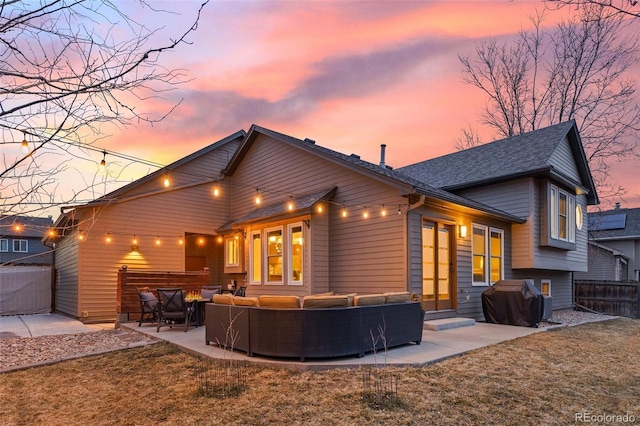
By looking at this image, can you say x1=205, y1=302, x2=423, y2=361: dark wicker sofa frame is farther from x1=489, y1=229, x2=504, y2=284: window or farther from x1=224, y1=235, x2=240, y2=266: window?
x1=224, y1=235, x2=240, y2=266: window

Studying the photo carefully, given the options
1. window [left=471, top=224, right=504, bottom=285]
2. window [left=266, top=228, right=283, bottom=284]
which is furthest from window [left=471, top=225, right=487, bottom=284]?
window [left=266, top=228, right=283, bottom=284]

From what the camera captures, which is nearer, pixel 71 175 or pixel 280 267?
pixel 71 175

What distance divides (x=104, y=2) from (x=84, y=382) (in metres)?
5.02

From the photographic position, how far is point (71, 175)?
2682 mm

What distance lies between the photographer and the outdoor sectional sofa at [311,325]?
579 cm

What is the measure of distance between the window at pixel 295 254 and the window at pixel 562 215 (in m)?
6.97

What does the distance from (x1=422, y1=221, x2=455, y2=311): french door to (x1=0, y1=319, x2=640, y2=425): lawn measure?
2.84m

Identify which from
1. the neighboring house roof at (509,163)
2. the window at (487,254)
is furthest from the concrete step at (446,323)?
the neighboring house roof at (509,163)

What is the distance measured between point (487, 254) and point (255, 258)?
628 cm

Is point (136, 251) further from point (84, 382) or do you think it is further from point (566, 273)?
point (566, 273)

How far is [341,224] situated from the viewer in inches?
405

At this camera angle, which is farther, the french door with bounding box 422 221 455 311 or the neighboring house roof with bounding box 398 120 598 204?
the neighboring house roof with bounding box 398 120 598 204

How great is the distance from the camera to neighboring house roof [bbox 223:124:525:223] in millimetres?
8734

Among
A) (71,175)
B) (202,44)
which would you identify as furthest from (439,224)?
(71,175)
